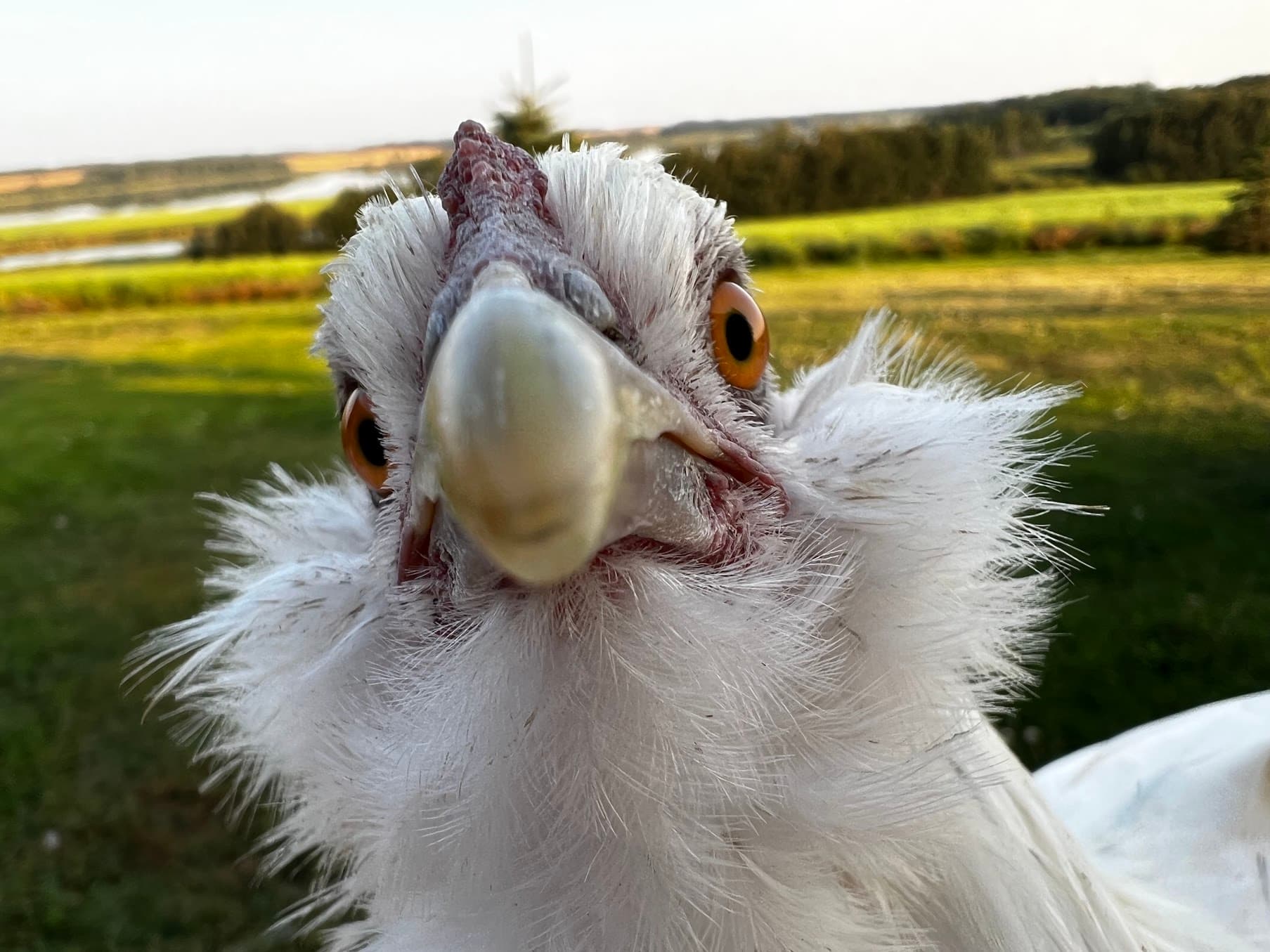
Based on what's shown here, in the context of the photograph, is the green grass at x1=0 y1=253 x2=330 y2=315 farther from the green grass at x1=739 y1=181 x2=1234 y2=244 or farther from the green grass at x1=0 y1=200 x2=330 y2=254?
the green grass at x1=739 y1=181 x2=1234 y2=244

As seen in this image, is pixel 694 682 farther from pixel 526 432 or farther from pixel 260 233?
pixel 260 233

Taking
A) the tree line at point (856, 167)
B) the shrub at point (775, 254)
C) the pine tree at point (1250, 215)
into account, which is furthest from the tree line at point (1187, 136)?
the shrub at point (775, 254)

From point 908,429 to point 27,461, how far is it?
8.76 metres

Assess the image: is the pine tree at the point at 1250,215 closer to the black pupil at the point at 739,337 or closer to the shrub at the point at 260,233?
the black pupil at the point at 739,337

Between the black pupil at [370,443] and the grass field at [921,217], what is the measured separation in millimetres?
5694

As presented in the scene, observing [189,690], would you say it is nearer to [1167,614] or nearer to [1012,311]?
[1167,614]

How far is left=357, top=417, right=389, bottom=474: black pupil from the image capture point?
2.85 ft

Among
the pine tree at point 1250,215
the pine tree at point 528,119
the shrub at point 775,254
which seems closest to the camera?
the pine tree at point 528,119

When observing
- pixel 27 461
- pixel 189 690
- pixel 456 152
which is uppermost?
pixel 456 152

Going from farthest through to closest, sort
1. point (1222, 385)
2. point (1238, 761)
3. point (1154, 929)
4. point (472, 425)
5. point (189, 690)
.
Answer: point (1222, 385)
point (1238, 761)
point (189, 690)
point (1154, 929)
point (472, 425)

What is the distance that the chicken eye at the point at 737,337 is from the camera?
2.71 feet

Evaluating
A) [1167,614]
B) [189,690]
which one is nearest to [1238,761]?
[189,690]

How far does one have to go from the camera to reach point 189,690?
118cm

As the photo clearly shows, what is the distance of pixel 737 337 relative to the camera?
2.80 ft
